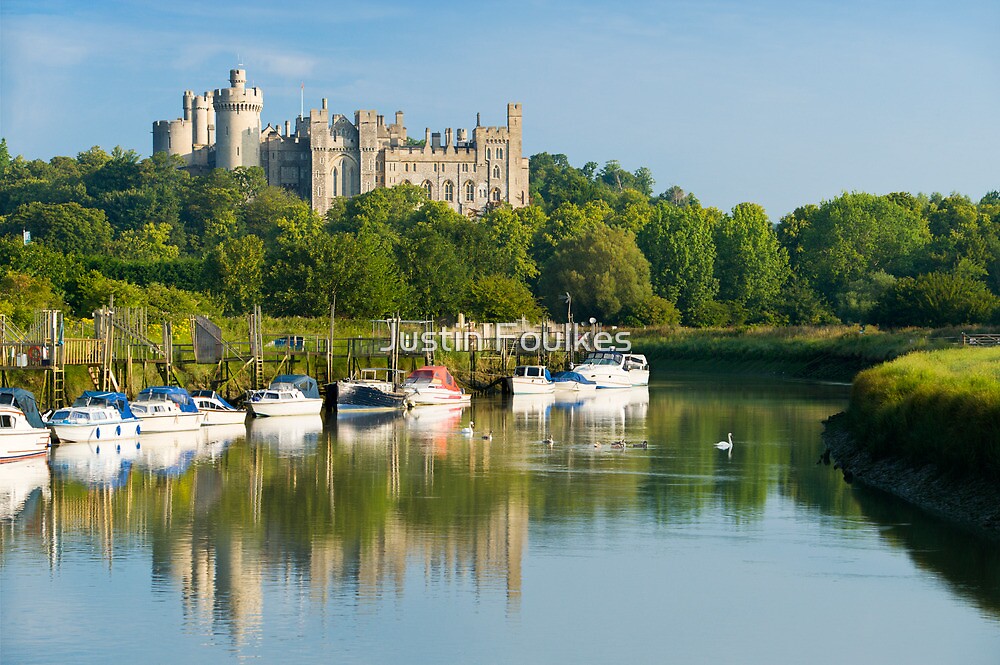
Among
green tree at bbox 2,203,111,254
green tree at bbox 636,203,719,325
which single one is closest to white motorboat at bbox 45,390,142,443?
green tree at bbox 636,203,719,325

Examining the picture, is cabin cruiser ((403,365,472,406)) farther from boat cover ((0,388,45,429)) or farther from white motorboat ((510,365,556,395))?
boat cover ((0,388,45,429))

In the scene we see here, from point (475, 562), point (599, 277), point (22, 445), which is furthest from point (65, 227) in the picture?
point (475, 562)

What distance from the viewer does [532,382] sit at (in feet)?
258

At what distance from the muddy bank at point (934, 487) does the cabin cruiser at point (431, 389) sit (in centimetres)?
2745

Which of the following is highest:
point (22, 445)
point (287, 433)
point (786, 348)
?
point (786, 348)

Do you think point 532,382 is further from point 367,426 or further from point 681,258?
point 681,258

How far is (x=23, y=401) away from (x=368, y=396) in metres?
21.1

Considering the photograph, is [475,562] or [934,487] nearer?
[475,562]

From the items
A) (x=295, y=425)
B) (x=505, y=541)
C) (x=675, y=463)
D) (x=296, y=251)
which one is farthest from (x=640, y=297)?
(x=505, y=541)

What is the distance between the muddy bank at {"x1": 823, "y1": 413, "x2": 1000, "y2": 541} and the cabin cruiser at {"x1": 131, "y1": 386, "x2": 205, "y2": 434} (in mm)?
23852

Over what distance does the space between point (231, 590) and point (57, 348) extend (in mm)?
32091

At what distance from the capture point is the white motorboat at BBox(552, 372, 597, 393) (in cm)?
8431

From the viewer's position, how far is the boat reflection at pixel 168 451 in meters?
42.7

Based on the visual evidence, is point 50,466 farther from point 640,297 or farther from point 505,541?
point 640,297
